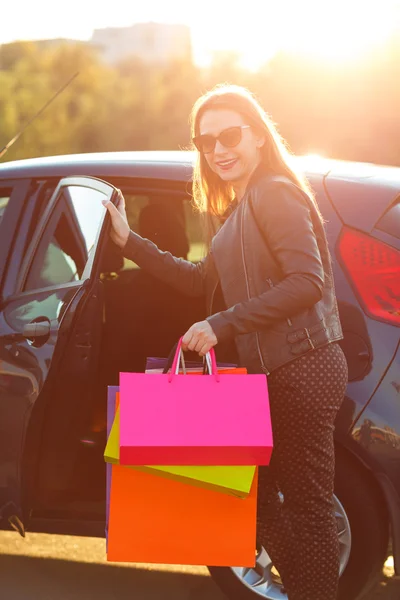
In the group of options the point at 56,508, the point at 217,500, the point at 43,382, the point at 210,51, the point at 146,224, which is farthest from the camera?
the point at 210,51

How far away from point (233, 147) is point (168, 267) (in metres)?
0.58

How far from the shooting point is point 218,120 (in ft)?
9.20

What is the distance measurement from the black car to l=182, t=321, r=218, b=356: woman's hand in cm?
60

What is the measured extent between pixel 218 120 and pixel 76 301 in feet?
2.54

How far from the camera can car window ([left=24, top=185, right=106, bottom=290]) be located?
11.5 feet

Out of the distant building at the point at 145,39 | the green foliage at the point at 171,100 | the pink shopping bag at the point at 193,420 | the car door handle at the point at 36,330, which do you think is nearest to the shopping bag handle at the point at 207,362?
the pink shopping bag at the point at 193,420

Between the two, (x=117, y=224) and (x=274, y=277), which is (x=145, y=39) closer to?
(x=117, y=224)

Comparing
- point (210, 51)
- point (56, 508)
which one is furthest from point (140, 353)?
point (210, 51)

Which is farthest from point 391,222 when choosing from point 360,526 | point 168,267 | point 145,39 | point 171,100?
point 145,39

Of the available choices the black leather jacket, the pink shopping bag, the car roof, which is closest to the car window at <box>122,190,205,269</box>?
the car roof

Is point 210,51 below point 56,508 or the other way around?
the other way around

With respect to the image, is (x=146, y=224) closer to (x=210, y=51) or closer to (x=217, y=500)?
(x=217, y=500)

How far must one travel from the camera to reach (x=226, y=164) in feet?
9.23

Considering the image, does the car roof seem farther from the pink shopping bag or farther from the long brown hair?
the pink shopping bag
